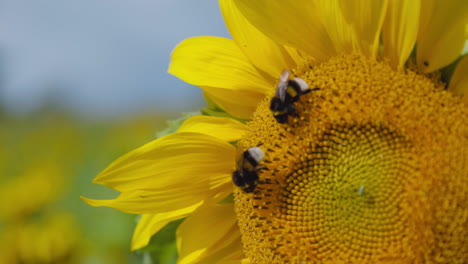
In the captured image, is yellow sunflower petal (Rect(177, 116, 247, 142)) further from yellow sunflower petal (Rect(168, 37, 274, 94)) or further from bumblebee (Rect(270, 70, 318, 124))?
bumblebee (Rect(270, 70, 318, 124))

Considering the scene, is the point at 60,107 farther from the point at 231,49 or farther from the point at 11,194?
the point at 231,49

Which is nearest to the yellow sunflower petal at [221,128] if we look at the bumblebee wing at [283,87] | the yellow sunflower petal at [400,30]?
the bumblebee wing at [283,87]

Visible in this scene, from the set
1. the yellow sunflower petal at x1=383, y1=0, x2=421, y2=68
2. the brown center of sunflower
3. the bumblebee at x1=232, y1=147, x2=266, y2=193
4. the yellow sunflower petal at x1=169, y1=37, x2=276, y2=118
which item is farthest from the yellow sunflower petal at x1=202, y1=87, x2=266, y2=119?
the yellow sunflower petal at x1=383, y1=0, x2=421, y2=68

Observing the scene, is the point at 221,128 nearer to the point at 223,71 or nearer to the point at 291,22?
the point at 223,71

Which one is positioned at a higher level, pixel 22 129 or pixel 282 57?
pixel 282 57

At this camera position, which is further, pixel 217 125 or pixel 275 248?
pixel 217 125

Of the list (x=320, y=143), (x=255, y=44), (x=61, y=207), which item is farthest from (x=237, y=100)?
(x=61, y=207)

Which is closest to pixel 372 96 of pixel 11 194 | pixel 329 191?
pixel 329 191

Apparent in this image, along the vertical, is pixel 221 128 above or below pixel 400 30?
below
